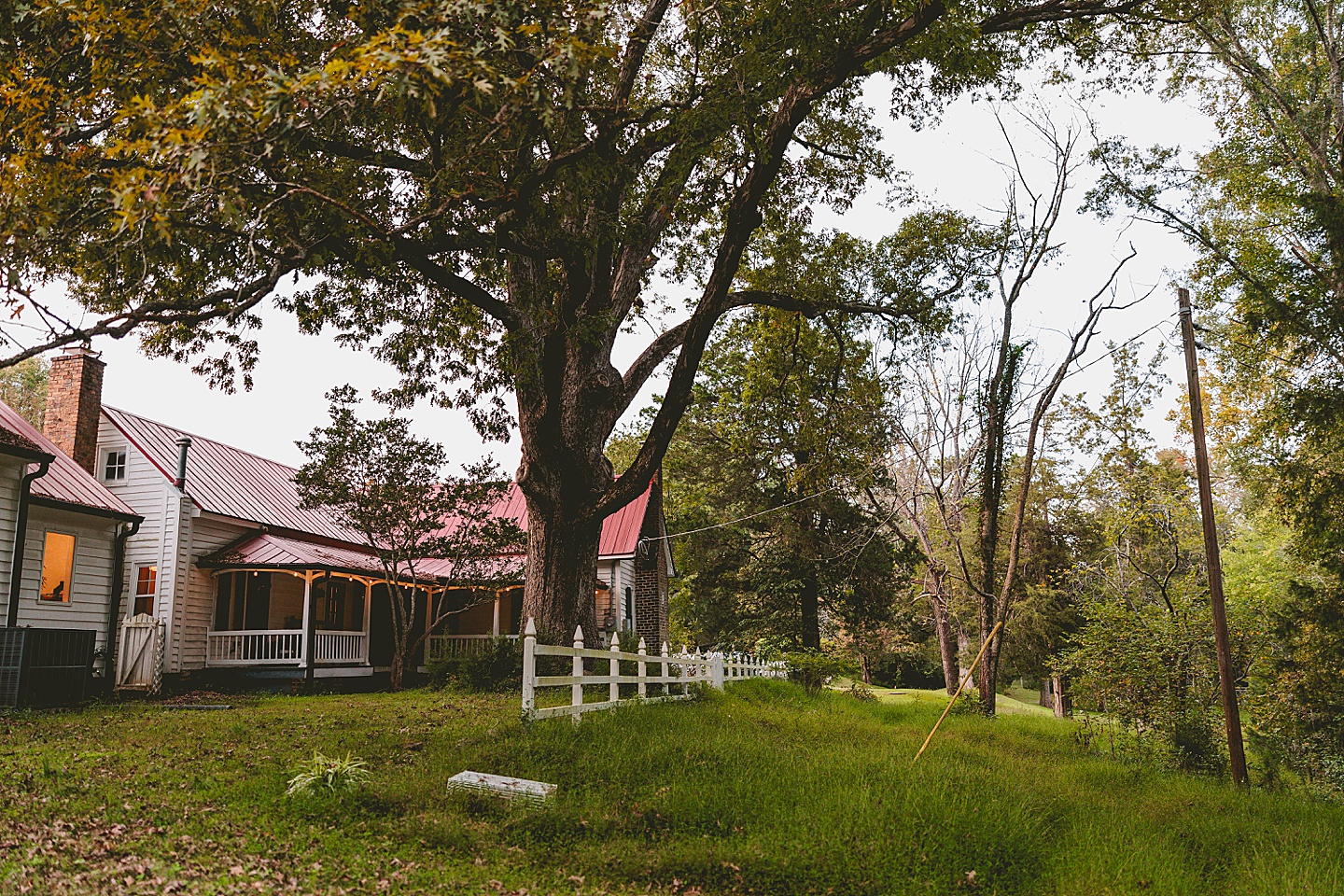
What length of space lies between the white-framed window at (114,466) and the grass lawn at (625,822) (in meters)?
10.6

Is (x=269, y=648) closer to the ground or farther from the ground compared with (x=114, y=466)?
closer to the ground

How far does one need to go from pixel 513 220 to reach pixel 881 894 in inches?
284

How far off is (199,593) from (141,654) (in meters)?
2.48

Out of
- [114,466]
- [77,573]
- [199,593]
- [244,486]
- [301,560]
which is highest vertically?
[114,466]

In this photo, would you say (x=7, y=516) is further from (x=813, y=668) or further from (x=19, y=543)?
(x=813, y=668)

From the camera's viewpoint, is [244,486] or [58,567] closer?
[58,567]

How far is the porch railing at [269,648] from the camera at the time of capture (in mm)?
18438

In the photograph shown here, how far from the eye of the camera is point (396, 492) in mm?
18203

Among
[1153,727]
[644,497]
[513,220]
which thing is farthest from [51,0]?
[644,497]

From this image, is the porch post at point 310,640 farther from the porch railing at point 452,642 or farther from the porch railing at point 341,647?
the porch railing at point 452,642

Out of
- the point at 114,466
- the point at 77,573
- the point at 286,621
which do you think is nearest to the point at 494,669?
the point at 77,573

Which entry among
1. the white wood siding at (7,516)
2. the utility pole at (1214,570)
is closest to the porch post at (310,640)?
the white wood siding at (7,516)

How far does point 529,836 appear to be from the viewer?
21.0 feet

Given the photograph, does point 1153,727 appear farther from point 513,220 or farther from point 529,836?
point 513,220
